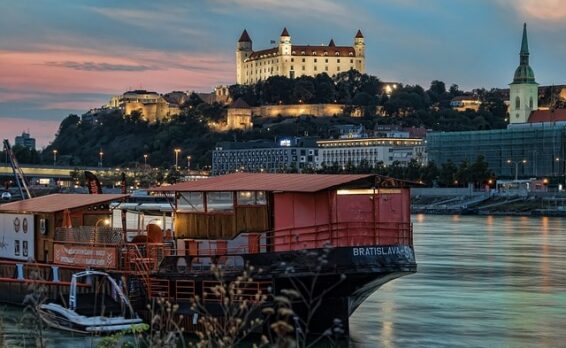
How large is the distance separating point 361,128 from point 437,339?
168218 mm

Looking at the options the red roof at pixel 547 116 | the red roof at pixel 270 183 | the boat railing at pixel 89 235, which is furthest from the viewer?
the red roof at pixel 547 116

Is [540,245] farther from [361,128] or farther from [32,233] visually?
[361,128]

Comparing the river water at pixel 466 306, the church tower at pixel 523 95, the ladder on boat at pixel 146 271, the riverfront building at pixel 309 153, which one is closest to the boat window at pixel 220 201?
the ladder on boat at pixel 146 271

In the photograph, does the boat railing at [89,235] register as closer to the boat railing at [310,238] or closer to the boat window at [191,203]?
the boat window at [191,203]

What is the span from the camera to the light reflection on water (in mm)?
23375

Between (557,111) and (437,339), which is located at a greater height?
(557,111)

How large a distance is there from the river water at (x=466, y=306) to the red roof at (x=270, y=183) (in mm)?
3590

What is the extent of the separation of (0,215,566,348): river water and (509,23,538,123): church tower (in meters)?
118

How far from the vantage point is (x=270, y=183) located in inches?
854

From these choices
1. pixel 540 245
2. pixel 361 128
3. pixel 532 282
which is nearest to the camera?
pixel 532 282

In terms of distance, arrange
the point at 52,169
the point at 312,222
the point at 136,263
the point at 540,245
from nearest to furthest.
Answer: the point at 312,222 < the point at 136,263 < the point at 540,245 < the point at 52,169

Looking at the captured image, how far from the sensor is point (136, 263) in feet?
74.7

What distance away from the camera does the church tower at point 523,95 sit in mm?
171375

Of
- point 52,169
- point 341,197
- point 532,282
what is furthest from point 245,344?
point 52,169
